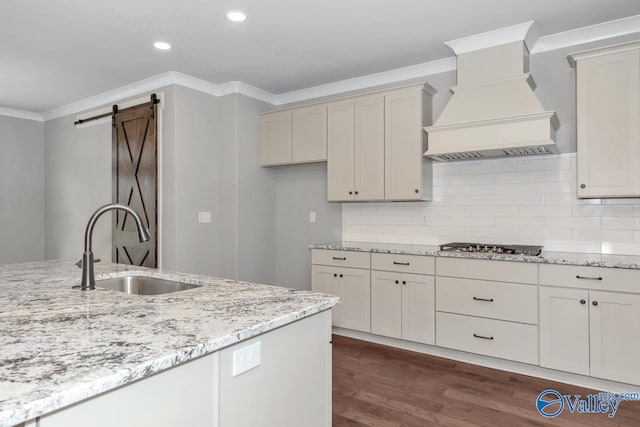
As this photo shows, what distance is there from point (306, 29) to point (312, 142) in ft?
4.26

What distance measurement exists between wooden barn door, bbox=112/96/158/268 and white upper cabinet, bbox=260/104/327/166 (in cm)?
118

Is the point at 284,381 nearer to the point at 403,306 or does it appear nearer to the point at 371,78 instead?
the point at 403,306

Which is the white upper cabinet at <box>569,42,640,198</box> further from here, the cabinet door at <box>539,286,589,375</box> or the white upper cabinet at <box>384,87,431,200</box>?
the white upper cabinet at <box>384,87,431,200</box>

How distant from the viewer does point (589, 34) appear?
3.07 meters

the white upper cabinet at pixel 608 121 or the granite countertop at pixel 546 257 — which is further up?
the white upper cabinet at pixel 608 121

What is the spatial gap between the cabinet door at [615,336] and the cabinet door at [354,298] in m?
1.69

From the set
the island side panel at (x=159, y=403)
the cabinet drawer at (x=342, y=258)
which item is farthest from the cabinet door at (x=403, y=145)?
the island side panel at (x=159, y=403)

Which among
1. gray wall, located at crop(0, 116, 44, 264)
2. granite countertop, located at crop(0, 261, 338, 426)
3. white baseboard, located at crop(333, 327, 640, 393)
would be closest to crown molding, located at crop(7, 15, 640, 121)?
gray wall, located at crop(0, 116, 44, 264)

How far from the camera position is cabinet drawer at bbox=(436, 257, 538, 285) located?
2875 millimetres

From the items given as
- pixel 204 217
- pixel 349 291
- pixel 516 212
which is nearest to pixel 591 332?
pixel 516 212

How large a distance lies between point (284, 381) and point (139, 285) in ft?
4.12

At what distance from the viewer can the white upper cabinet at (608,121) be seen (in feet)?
8.86

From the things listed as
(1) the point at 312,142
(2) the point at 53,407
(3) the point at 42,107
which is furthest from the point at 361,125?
(3) the point at 42,107

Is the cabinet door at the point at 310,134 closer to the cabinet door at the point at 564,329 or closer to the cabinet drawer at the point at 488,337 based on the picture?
the cabinet drawer at the point at 488,337
